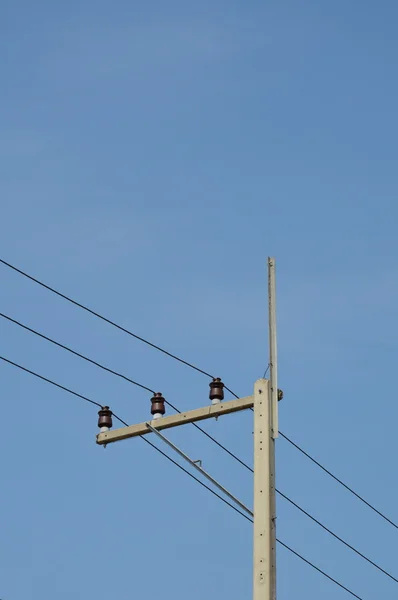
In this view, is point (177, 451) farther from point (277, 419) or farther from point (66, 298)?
point (66, 298)

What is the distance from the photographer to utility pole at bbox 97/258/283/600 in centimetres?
1598

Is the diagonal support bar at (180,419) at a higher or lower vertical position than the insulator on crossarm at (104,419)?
lower

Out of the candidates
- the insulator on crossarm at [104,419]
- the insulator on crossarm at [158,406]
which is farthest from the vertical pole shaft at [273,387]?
the insulator on crossarm at [104,419]

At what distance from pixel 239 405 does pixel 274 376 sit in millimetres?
604

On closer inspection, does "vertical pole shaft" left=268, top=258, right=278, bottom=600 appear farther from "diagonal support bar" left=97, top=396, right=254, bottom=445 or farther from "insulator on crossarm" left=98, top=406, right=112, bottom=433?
"insulator on crossarm" left=98, top=406, right=112, bottom=433

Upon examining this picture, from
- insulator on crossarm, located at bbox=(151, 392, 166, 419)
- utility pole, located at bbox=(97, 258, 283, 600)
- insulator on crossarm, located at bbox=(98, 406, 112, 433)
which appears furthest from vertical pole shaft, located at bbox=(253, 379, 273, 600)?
insulator on crossarm, located at bbox=(98, 406, 112, 433)

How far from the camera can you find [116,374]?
1955cm

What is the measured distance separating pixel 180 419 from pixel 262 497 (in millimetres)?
2111

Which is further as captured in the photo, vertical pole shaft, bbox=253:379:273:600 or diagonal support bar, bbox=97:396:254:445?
diagonal support bar, bbox=97:396:254:445

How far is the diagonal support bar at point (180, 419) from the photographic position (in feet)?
57.8

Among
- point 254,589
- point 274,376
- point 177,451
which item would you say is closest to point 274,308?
point 274,376

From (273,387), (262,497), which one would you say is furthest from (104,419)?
(262,497)

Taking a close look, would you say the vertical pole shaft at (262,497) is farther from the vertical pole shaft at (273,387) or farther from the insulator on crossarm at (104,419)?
the insulator on crossarm at (104,419)

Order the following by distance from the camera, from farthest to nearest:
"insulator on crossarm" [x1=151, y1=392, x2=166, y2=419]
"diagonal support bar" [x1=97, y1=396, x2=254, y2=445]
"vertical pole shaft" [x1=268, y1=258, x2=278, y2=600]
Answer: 1. "insulator on crossarm" [x1=151, y1=392, x2=166, y2=419]
2. "diagonal support bar" [x1=97, y1=396, x2=254, y2=445]
3. "vertical pole shaft" [x1=268, y1=258, x2=278, y2=600]
